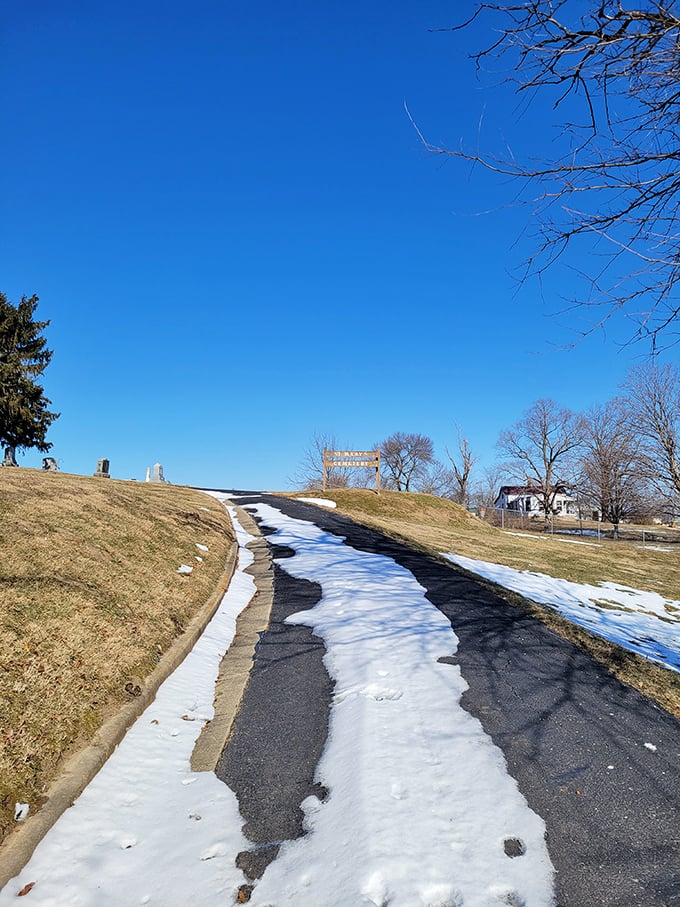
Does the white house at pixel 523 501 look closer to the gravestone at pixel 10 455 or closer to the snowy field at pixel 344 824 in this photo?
the gravestone at pixel 10 455

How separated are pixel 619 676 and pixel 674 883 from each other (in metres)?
2.77

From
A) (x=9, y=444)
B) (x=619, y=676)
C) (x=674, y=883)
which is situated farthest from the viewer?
(x=9, y=444)

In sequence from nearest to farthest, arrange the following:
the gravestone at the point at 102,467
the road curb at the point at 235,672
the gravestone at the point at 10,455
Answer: the road curb at the point at 235,672 < the gravestone at the point at 102,467 < the gravestone at the point at 10,455

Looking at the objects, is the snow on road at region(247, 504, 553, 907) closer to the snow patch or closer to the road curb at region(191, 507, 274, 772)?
the road curb at region(191, 507, 274, 772)

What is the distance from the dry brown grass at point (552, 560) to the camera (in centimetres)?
491

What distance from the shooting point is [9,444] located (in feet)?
89.7

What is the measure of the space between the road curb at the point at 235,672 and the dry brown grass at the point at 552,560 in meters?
3.67

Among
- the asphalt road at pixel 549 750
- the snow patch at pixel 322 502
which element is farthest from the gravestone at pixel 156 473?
the asphalt road at pixel 549 750

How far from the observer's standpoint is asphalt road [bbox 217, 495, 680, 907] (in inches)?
92.5

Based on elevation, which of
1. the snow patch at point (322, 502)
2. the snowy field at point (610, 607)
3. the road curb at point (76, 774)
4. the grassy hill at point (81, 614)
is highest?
the snow patch at point (322, 502)

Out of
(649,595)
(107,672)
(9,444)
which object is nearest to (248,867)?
(107,672)

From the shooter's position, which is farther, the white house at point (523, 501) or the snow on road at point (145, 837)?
the white house at point (523, 501)

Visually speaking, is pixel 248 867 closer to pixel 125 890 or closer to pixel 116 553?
pixel 125 890

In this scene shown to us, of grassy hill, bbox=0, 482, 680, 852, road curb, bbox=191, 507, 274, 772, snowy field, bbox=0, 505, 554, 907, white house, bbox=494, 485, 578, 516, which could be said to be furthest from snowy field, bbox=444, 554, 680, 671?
white house, bbox=494, 485, 578, 516
